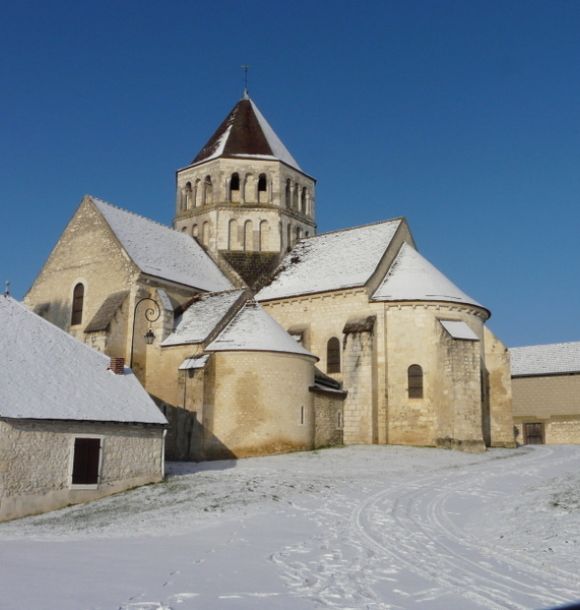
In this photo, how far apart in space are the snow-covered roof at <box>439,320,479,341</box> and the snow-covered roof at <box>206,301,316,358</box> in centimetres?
668

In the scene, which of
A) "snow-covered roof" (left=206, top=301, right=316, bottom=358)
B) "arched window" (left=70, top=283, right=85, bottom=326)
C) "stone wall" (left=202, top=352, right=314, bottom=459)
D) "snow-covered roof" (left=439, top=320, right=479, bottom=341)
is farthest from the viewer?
"arched window" (left=70, top=283, right=85, bottom=326)

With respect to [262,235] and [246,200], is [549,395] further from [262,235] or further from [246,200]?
[246,200]

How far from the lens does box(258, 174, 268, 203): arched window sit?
4056 cm

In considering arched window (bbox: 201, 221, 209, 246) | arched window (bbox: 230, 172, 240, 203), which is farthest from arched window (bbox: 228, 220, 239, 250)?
arched window (bbox: 230, 172, 240, 203)

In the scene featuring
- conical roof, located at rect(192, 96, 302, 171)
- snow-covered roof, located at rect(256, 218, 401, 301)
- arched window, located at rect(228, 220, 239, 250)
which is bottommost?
snow-covered roof, located at rect(256, 218, 401, 301)

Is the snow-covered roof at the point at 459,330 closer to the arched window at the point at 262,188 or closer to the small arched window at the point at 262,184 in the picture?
the arched window at the point at 262,188

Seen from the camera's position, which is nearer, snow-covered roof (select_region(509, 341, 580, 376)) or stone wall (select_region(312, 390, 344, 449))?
stone wall (select_region(312, 390, 344, 449))

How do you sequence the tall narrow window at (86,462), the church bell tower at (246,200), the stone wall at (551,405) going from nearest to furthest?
the tall narrow window at (86,462), the church bell tower at (246,200), the stone wall at (551,405)

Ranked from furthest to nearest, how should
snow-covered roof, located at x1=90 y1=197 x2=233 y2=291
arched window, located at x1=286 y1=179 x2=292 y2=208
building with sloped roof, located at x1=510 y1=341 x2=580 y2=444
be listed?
building with sloped roof, located at x1=510 y1=341 x2=580 y2=444, arched window, located at x1=286 y1=179 x2=292 y2=208, snow-covered roof, located at x1=90 y1=197 x2=233 y2=291

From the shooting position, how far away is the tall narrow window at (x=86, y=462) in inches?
696

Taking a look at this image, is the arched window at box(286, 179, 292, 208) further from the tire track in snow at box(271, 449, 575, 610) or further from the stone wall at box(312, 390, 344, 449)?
the tire track in snow at box(271, 449, 575, 610)

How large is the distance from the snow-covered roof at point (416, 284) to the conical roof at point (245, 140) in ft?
38.8

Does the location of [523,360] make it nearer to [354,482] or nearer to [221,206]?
[221,206]

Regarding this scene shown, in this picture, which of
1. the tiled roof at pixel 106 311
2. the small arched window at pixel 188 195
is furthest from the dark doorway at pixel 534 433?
the tiled roof at pixel 106 311
